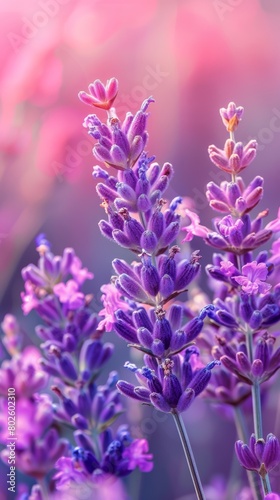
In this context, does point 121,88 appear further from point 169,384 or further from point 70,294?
point 169,384

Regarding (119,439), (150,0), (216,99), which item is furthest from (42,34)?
(119,439)

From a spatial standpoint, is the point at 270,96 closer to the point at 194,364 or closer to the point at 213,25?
the point at 213,25

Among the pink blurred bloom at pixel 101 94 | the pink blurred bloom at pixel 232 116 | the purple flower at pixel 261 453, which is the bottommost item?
the purple flower at pixel 261 453

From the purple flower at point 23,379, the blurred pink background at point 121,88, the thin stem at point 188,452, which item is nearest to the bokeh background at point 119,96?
the blurred pink background at point 121,88

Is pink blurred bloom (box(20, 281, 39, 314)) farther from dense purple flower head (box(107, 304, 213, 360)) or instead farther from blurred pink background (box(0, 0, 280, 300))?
blurred pink background (box(0, 0, 280, 300))

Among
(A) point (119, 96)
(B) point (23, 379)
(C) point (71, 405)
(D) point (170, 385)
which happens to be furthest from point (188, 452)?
(A) point (119, 96)

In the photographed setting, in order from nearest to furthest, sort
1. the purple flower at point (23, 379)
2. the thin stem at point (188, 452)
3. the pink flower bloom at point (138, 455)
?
the thin stem at point (188, 452) < the pink flower bloom at point (138, 455) < the purple flower at point (23, 379)

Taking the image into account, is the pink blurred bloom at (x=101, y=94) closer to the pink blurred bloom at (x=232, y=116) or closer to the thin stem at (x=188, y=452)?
the pink blurred bloom at (x=232, y=116)

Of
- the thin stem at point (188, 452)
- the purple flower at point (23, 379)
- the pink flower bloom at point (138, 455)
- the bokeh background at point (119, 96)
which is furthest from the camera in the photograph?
the bokeh background at point (119, 96)
